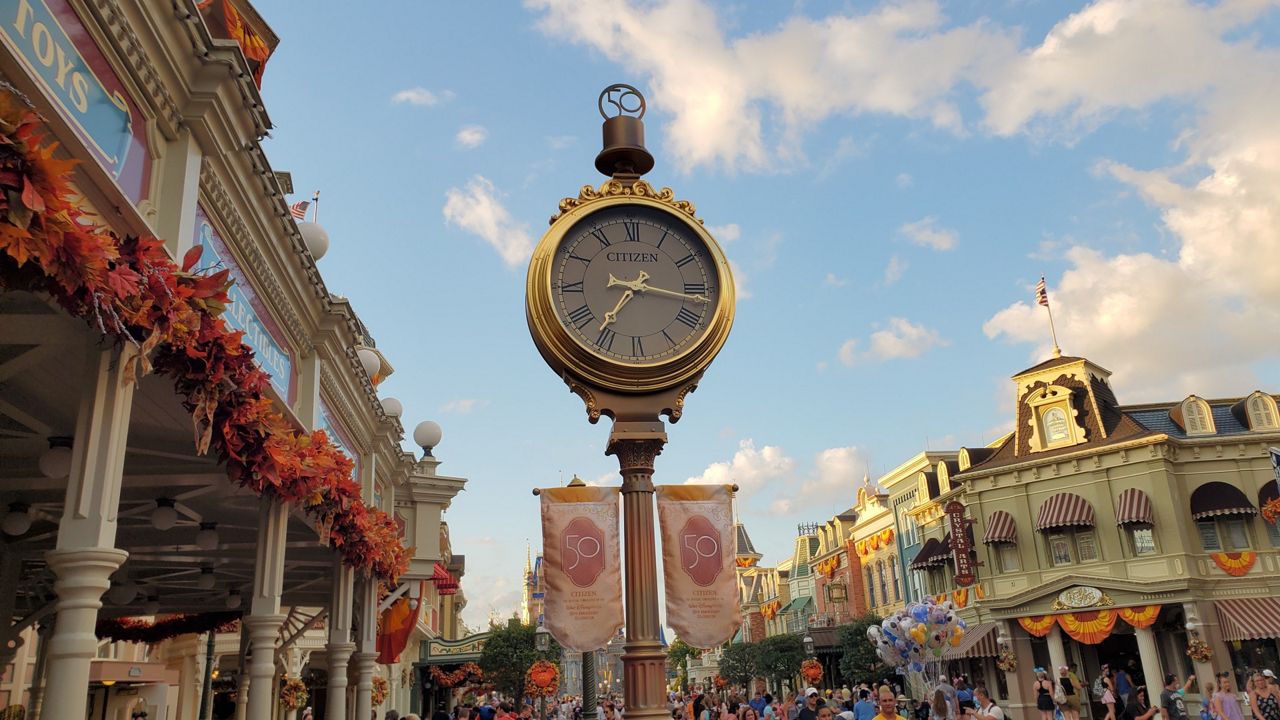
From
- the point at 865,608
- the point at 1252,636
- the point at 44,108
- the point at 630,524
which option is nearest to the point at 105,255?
the point at 44,108

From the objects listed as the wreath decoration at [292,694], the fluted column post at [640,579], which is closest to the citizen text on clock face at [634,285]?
the fluted column post at [640,579]

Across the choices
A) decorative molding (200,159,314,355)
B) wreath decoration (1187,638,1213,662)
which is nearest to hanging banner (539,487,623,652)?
decorative molding (200,159,314,355)

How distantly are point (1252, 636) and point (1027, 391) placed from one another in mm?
10013

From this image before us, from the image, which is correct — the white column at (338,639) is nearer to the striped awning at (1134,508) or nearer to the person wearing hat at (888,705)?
the person wearing hat at (888,705)

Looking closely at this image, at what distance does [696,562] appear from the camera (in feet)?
14.0

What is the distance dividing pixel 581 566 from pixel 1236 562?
29824mm

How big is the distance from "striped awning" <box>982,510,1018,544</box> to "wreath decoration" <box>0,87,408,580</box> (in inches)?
1094

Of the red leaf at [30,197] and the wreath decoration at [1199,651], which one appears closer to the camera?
the red leaf at [30,197]

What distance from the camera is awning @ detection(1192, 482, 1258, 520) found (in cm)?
2748

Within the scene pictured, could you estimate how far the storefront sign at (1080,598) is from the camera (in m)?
28.2

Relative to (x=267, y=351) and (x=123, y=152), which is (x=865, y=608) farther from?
(x=123, y=152)

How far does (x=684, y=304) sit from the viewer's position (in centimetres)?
461

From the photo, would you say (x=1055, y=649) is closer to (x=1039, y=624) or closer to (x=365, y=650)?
(x=1039, y=624)

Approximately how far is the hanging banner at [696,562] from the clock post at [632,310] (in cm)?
14
